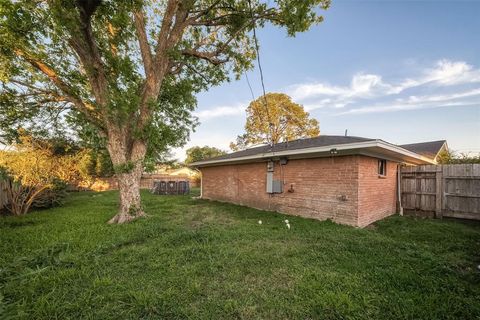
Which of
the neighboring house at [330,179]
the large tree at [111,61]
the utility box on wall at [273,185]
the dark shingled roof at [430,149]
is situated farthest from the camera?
the dark shingled roof at [430,149]

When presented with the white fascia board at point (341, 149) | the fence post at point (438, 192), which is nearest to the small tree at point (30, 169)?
the white fascia board at point (341, 149)

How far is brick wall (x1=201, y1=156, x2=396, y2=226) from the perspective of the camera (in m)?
5.73

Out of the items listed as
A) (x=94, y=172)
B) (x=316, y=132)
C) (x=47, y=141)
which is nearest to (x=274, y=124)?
(x=316, y=132)

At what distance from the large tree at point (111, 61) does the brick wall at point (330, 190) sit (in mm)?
4348

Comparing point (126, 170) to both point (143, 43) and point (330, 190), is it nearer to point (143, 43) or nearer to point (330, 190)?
point (143, 43)

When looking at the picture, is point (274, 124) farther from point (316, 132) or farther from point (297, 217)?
point (297, 217)

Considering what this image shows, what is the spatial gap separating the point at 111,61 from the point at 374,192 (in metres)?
9.22

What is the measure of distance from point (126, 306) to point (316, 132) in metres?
20.5

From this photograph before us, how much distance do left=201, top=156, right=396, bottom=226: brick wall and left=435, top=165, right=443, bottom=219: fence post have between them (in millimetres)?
1144

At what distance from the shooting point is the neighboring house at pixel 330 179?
18.6 feet

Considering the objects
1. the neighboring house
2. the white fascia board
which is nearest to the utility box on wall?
the neighboring house

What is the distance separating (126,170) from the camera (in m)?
5.84

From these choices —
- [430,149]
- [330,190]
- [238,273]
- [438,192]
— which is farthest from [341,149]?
[430,149]

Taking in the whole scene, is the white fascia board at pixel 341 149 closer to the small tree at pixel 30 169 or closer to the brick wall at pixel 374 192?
the brick wall at pixel 374 192
